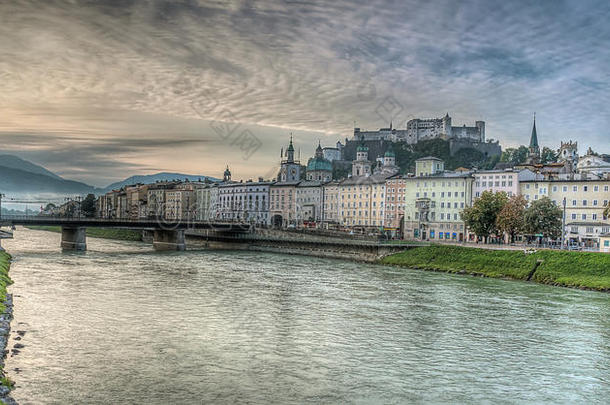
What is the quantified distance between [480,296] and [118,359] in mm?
22790

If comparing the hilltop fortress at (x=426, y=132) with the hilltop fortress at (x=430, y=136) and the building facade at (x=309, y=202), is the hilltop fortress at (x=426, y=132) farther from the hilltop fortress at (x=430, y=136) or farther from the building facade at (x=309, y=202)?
the building facade at (x=309, y=202)

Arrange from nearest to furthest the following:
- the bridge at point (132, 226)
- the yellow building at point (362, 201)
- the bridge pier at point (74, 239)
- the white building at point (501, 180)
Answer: the bridge at point (132, 226) → the bridge pier at point (74, 239) → the white building at point (501, 180) → the yellow building at point (362, 201)

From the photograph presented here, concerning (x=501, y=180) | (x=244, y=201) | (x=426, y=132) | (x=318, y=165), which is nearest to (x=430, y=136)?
(x=426, y=132)

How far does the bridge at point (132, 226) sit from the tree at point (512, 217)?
37786 mm

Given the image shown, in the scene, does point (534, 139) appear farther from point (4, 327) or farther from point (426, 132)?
point (4, 327)

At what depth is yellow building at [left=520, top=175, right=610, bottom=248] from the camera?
2470 inches

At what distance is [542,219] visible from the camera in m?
57.6

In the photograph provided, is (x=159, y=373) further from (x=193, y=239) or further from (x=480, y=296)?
(x=193, y=239)

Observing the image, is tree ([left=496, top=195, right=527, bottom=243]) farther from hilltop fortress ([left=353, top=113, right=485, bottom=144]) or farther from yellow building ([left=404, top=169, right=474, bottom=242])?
hilltop fortress ([left=353, top=113, right=485, bottom=144])

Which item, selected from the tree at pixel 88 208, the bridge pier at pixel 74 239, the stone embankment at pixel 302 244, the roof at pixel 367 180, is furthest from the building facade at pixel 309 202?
the tree at pixel 88 208

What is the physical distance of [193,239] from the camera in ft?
313

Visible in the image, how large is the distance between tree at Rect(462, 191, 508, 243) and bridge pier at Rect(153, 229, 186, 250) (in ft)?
117

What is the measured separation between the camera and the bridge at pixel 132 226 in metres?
70.1

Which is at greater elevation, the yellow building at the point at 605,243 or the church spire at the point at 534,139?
the church spire at the point at 534,139
